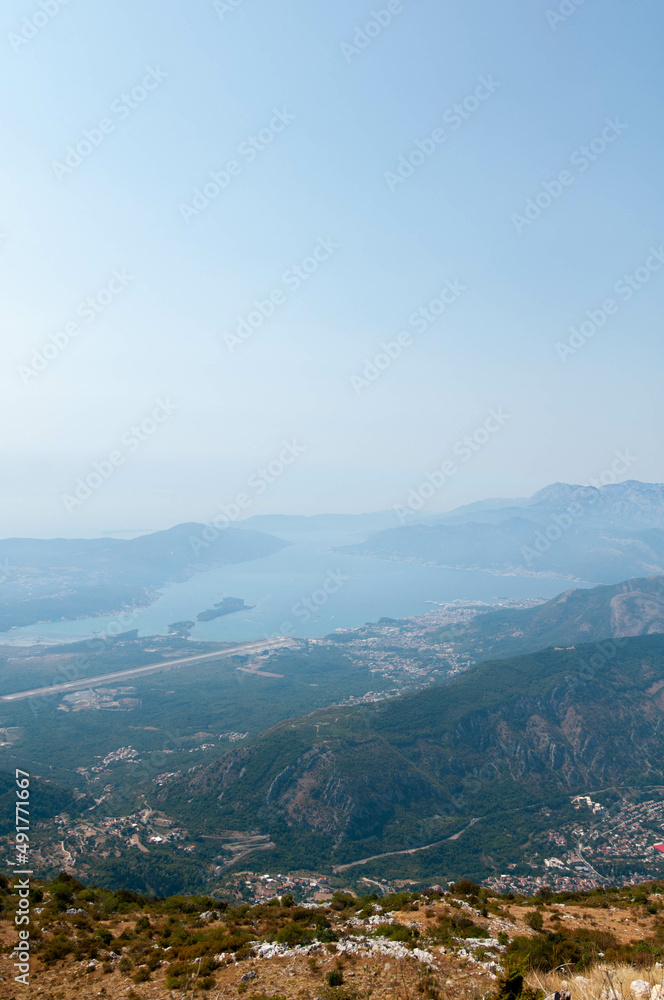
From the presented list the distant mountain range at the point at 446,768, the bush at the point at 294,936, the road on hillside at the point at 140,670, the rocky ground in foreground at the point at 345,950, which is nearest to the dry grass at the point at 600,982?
the rocky ground in foreground at the point at 345,950

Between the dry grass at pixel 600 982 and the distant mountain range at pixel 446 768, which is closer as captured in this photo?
the dry grass at pixel 600 982

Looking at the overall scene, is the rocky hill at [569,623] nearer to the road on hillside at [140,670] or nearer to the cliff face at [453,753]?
the cliff face at [453,753]

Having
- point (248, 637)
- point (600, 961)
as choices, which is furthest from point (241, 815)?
point (248, 637)

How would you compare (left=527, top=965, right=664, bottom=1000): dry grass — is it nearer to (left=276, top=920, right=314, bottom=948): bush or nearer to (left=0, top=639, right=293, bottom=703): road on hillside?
(left=276, top=920, right=314, bottom=948): bush

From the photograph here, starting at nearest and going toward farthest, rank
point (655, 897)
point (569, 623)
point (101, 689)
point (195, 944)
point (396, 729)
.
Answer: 1. point (195, 944)
2. point (655, 897)
3. point (396, 729)
4. point (101, 689)
5. point (569, 623)

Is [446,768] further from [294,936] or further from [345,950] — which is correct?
[345,950]

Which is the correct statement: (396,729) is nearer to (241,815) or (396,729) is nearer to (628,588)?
(241,815)

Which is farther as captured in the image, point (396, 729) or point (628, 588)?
point (628, 588)

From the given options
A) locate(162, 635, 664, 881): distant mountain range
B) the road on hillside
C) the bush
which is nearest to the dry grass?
the bush
